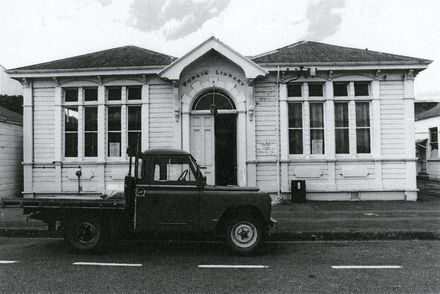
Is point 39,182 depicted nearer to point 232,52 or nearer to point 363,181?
point 232,52

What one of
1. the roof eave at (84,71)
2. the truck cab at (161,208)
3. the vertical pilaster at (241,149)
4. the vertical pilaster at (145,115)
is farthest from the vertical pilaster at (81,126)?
the truck cab at (161,208)

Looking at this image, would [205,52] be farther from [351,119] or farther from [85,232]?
[85,232]

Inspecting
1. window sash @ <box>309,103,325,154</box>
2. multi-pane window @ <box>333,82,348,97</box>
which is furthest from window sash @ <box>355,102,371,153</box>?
window sash @ <box>309,103,325,154</box>

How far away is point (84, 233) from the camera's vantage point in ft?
24.4

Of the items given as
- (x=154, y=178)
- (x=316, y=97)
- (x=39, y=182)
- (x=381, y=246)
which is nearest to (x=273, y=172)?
(x=316, y=97)

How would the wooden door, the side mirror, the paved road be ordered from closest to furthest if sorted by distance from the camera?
1. the paved road
2. the side mirror
3. the wooden door

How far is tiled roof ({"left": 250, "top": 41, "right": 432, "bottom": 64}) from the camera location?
13750 millimetres

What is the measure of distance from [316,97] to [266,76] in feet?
6.37

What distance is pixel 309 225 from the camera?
9570 mm

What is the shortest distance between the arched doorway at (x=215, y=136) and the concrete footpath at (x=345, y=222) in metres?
2.48

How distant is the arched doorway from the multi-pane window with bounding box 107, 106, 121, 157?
104 inches

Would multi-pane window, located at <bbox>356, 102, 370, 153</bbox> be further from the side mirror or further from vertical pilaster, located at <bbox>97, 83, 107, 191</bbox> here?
the side mirror

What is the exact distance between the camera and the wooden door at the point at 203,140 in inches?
554

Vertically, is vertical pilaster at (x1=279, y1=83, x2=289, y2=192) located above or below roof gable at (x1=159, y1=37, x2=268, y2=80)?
below
